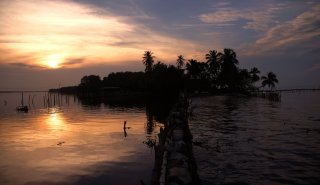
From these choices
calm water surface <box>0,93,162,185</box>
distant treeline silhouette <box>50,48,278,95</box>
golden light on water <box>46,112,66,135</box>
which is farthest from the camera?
distant treeline silhouette <box>50,48,278,95</box>

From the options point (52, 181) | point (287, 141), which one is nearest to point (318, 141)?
point (287, 141)

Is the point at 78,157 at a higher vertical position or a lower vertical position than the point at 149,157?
lower

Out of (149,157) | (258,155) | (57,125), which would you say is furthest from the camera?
(57,125)

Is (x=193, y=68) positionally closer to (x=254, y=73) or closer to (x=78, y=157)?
(x=254, y=73)

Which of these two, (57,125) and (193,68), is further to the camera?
(193,68)

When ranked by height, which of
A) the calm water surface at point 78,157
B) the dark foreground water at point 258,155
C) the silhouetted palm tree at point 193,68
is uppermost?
the silhouetted palm tree at point 193,68

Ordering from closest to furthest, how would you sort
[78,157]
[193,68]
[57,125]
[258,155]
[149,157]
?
1. [258,155]
2. [149,157]
3. [78,157]
4. [57,125]
5. [193,68]

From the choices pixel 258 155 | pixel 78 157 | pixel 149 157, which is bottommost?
pixel 78 157

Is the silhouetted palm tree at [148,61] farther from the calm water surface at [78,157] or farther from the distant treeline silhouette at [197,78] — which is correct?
the calm water surface at [78,157]

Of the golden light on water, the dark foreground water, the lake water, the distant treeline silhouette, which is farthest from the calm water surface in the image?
the distant treeline silhouette

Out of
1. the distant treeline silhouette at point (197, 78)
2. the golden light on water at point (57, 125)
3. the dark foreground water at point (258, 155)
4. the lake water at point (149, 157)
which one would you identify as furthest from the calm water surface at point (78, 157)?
the distant treeline silhouette at point (197, 78)

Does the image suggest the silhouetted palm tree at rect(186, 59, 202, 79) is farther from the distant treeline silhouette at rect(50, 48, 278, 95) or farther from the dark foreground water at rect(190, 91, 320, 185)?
the dark foreground water at rect(190, 91, 320, 185)

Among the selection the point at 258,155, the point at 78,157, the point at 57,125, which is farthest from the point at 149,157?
the point at 57,125

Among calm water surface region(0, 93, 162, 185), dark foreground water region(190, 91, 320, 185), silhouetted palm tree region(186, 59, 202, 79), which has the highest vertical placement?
silhouetted palm tree region(186, 59, 202, 79)
